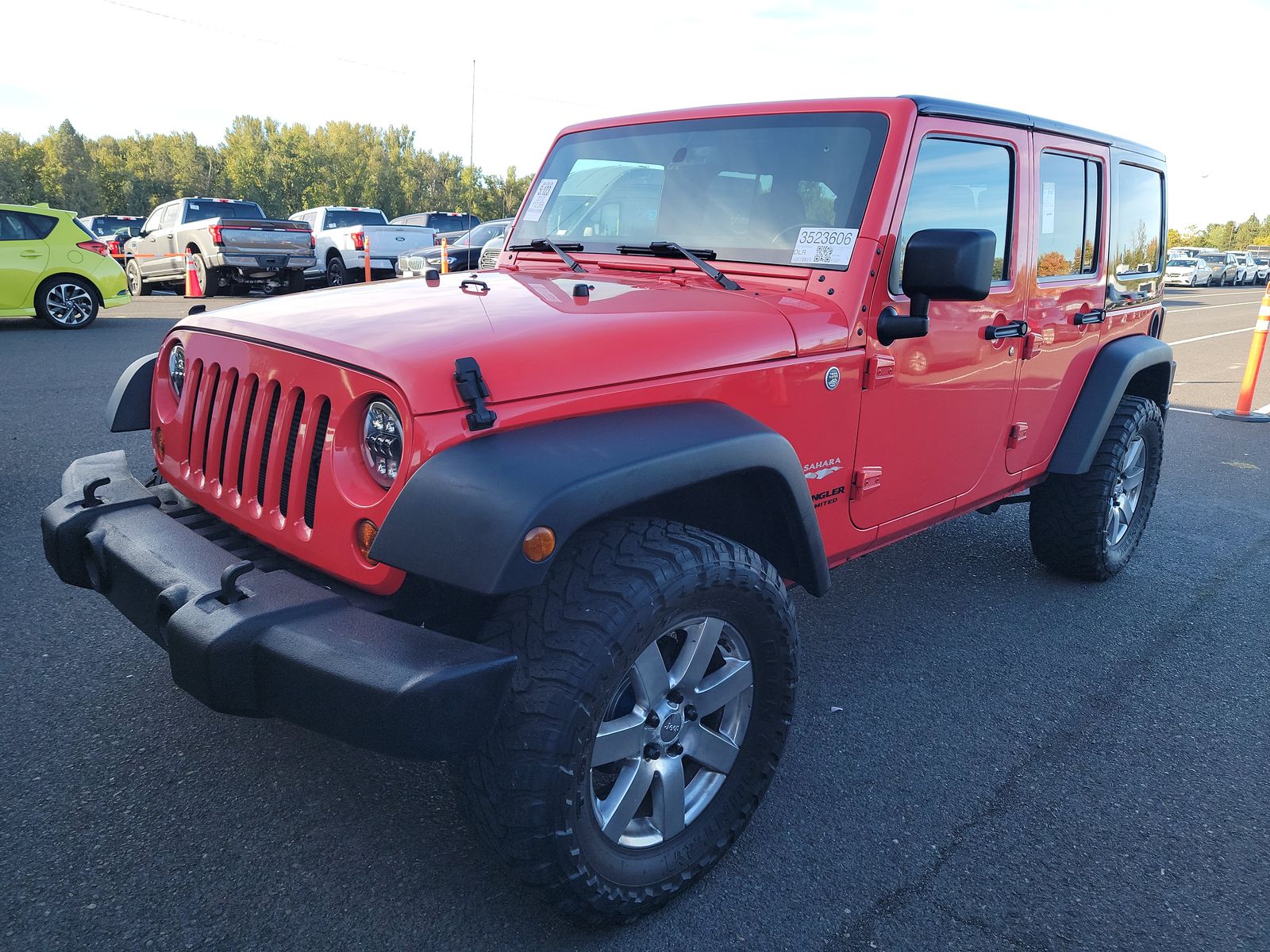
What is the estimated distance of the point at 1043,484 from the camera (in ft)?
14.0

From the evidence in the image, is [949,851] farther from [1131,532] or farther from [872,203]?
[1131,532]

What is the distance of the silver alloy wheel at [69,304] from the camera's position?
11531 millimetres

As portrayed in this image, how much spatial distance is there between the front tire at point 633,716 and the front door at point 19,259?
11.7 meters

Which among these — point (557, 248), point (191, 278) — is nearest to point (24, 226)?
point (191, 278)

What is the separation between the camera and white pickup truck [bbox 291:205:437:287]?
57.2 ft

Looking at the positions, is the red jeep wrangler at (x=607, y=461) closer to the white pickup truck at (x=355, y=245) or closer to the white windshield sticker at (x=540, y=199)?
the white windshield sticker at (x=540, y=199)

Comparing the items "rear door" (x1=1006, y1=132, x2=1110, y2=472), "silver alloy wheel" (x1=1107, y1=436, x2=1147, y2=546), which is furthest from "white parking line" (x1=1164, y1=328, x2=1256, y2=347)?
"rear door" (x1=1006, y1=132, x2=1110, y2=472)

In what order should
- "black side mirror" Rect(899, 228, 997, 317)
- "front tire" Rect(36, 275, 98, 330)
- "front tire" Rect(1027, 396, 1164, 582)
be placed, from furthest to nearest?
1. "front tire" Rect(36, 275, 98, 330)
2. "front tire" Rect(1027, 396, 1164, 582)
3. "black side mirror" Rect(899, 228, 997, 317)

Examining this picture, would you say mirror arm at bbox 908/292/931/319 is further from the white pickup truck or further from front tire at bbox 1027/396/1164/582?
the white pickup truck

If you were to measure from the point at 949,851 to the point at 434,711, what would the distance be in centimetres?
153

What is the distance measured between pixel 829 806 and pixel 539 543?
1391 millimetres

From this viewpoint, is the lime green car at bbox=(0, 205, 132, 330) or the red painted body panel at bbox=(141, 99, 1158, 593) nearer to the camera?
the red painted body panel at bbox=(141, 99, 1158, 593)

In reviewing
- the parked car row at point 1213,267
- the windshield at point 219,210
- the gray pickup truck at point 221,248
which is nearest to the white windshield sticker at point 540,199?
the gray pickup truck at point 221,248

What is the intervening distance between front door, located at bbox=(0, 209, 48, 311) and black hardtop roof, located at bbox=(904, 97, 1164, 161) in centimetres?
1143
